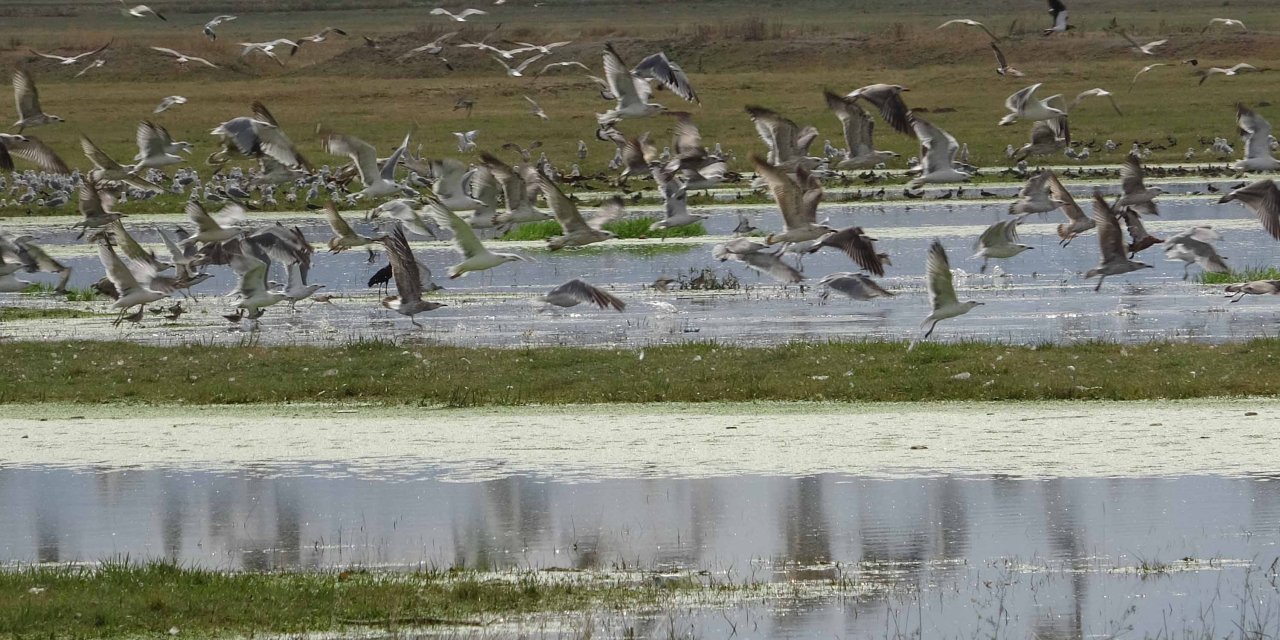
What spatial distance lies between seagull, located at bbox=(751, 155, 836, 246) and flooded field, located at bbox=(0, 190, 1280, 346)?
878 mm

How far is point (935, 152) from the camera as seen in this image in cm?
2230

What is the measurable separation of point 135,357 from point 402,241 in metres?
2.77

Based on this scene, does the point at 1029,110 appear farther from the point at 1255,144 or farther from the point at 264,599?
the point at 264,599

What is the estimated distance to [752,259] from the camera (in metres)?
20.5

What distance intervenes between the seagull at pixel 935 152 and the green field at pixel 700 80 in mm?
19757

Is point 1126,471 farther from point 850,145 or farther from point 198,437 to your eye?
point 850,145

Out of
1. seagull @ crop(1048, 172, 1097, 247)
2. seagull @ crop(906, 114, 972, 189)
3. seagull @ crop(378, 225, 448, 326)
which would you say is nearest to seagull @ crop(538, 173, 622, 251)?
seagull @ crop(378, 225, 448, 326)

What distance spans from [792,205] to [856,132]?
237 centimetres

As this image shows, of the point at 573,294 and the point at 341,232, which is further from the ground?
the point at 341,232

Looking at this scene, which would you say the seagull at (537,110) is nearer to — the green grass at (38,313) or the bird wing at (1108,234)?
the green grass at (38,313)

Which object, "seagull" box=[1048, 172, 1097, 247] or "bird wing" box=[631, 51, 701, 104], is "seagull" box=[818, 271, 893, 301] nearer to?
"seagull" box=[1048, 172, 1097, 247]

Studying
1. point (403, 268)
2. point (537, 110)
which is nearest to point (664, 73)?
point (403, 268)

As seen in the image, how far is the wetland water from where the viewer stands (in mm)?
8672

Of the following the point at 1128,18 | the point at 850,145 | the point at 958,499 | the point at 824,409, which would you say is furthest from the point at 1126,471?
the point at 1128,18
